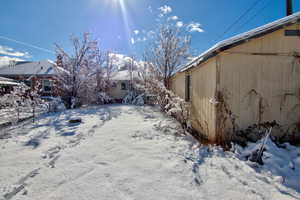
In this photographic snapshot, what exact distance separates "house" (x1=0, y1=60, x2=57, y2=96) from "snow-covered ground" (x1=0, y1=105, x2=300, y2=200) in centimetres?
1409

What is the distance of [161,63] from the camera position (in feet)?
43.9

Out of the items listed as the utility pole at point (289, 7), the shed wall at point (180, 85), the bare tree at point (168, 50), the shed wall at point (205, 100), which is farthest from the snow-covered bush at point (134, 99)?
the utility pole at point (289, 7)

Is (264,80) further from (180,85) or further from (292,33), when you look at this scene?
(180,85)

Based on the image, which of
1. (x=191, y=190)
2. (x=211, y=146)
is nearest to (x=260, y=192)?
(x=191, y=190)

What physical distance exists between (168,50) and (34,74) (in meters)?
16.1

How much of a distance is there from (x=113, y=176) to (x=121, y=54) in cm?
1827

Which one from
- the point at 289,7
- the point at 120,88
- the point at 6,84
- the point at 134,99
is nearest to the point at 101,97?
the point at 134,99

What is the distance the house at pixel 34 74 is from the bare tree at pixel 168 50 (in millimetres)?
11377

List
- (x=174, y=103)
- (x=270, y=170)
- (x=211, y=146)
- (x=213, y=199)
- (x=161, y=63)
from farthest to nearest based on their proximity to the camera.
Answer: (x=161, y=63)
(x=174, y=103)
(x=211, y=146)
(x=270, y=170)
(x=213, y=199)

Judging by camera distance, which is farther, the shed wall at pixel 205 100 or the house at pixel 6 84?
the house at pixel 6 84

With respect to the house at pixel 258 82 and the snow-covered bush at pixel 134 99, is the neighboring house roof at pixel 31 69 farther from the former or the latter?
the house at pixel 258 82

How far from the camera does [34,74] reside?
54.1ft

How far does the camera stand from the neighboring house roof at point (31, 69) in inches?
678

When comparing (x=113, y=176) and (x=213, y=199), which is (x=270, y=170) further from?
(x=113, y=176)
